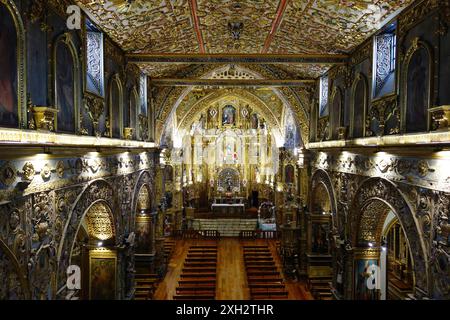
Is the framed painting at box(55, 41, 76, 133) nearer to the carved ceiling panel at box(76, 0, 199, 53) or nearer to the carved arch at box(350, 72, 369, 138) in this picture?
the carved ceiling panel at box(76, 0, 199, 53)

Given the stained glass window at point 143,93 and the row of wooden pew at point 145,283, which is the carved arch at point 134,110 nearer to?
the stained glass window at point 143,93

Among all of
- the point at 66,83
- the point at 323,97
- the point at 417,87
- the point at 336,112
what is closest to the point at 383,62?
the point at 417,87

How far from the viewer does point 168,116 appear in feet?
68.5

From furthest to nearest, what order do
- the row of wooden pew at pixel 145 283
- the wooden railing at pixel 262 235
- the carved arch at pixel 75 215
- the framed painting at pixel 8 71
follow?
the wooden railing at pixel 262 235, the row of wooden pew at pixel 145 283, the carved arch at pixel 75 215, the framed painting at pixel 8 71

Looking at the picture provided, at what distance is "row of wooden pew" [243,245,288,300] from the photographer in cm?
1778

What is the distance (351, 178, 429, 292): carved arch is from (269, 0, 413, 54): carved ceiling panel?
4653mm

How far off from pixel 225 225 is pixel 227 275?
12754 millimetres

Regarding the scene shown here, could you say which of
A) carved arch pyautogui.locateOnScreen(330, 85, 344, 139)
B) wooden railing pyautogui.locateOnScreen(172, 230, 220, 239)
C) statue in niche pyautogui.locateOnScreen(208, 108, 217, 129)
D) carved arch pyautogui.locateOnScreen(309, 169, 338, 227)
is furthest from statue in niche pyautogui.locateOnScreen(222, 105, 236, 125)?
carved arch pyautogui.locateOnScreen(330, 85, 344, 139)

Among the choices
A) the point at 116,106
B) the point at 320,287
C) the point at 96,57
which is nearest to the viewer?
the point at 96,57

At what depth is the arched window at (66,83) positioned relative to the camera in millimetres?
8781

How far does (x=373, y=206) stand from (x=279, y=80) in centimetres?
809

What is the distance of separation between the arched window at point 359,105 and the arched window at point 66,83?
910cm

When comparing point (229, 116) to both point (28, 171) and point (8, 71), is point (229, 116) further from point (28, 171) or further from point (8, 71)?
point (8, 71)

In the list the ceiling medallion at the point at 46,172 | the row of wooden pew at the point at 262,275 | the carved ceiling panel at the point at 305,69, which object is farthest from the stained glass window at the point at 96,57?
the row of wooden pew at the point at 262,275
